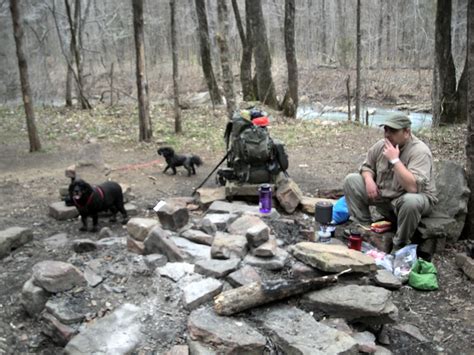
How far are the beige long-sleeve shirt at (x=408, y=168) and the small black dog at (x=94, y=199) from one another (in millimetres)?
2901

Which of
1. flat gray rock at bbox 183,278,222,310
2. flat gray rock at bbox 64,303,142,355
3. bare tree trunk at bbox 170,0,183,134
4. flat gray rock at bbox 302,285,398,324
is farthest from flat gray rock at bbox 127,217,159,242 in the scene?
bare tree trunk at bbox 170,0,183,134

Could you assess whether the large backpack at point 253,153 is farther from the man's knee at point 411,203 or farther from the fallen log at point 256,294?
→ the fallen log at point 256,294

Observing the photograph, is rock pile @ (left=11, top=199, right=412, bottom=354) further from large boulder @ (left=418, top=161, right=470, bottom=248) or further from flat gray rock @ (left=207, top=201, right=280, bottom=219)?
large boulder @ (left=418, top=161, right=470, bottom=248)

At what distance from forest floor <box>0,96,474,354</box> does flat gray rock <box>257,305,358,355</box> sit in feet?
2.12

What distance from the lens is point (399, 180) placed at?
4.39 metres

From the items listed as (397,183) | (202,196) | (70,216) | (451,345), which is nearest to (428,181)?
(397,183)

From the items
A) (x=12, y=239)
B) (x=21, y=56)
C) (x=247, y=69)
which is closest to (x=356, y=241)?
(x=12, y=239)

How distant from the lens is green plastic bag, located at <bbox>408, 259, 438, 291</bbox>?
4.16m

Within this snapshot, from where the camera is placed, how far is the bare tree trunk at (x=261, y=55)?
14312 millimetres

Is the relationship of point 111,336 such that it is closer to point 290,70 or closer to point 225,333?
point 225,333

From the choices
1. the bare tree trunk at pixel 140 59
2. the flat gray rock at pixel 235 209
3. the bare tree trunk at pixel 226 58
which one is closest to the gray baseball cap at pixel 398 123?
the flat gray rock at pixel 235 209

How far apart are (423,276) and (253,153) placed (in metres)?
2.48

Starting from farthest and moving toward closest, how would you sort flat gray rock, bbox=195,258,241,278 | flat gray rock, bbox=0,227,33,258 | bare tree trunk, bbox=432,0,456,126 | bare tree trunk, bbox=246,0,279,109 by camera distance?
bare tree trunk, bbox=246,0,279,109
bare tree trunk, bbox=432,0,456,126
flat gray rock, bbox=0,227,33,258
flat gray rock, bbox=195,258,241,278

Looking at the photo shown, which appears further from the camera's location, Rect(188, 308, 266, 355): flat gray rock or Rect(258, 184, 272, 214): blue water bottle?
Rect(258, 184, 272, 214): blue water bottle
